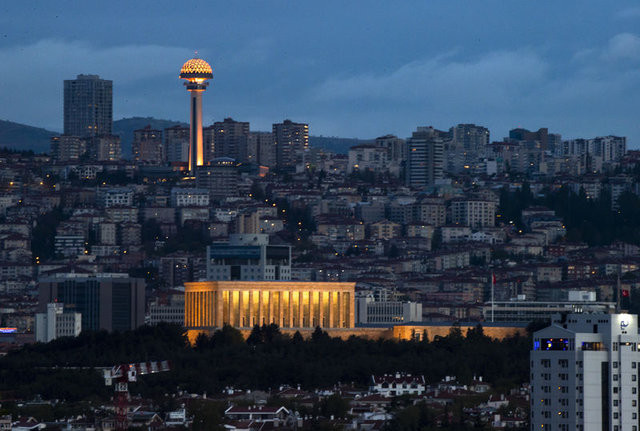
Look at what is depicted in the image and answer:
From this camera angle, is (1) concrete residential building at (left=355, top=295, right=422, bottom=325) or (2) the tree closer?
(2) the tree

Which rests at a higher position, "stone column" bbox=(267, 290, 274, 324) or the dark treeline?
"stone column" bbox=(267, 290, 274, 324)

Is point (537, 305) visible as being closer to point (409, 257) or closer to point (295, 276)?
point (295, 276)

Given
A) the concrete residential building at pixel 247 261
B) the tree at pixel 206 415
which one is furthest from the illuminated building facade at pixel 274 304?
the tree at pixel 206 415

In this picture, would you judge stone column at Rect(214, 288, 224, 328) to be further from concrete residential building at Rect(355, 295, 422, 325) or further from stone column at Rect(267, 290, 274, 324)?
concrete residential building at Rect(355, 295, 422, 325)

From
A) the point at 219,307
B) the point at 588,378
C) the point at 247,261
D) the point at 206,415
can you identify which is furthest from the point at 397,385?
the point at 588,378

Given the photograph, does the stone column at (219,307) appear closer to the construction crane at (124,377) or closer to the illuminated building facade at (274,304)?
the illuminated building facade at (274,304)

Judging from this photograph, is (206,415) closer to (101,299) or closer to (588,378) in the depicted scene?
(588,378)

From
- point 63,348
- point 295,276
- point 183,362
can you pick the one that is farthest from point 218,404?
point 295,276

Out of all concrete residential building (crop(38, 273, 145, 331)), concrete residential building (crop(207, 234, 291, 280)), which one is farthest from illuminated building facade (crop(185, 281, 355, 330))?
concrete residential building (crop(38, 273, 145, 331))
